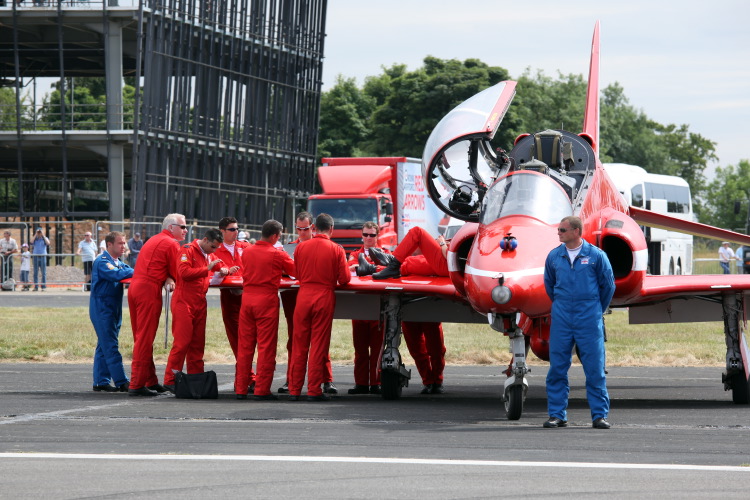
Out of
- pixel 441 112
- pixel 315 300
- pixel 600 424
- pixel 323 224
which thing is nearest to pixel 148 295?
pixel 315 300

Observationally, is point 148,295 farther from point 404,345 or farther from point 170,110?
point 170,110

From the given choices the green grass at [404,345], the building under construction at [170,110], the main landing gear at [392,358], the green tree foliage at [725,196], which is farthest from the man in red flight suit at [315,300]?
the green tree foliage at [725,196]

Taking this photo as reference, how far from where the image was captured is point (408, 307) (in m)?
15.9

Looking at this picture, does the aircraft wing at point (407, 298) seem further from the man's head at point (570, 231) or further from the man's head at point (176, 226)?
the man's head at point (570, 231)

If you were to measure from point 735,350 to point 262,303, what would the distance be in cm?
599

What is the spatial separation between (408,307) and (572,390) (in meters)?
3.17

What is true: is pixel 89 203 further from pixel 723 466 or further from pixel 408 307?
pixel 723 466

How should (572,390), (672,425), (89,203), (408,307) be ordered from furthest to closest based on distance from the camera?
(89,203), (572,390), (408,307), (672,425)

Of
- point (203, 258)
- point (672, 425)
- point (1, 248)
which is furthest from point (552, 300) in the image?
point (1, 248)

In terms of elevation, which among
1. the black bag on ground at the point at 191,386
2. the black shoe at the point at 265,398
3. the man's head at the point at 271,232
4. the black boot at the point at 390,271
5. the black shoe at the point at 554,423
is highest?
the man's head at the point at 271,232

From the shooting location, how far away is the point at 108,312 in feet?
52.7

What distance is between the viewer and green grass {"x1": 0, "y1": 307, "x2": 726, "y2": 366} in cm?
2178

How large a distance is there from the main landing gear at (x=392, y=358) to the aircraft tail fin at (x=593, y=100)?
3.44 meters

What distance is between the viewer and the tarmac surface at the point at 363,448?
8156 millimetres
